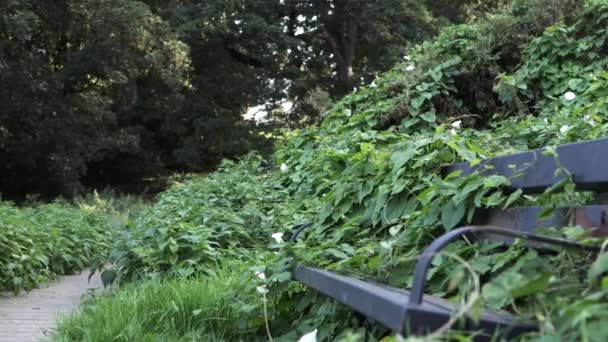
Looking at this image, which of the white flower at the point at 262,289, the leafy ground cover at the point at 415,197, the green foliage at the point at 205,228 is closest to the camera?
the leafy ground cover at the point at 415,197

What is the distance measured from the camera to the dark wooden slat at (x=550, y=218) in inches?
77.4

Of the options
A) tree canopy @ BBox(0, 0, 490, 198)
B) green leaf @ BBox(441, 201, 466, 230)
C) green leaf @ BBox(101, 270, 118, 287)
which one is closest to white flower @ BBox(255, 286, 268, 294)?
green leaf @ BBox(441, 201, 466, 230)

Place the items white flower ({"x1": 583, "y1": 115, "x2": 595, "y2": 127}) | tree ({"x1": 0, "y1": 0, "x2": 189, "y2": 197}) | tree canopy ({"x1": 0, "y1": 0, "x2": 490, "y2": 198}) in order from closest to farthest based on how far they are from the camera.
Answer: white flower ({"x1": 583, "y1": 115, "x2": 595, "y2": 127}) < tree ({"x1": 0, "y1": 0, "x2": 189, "y2": 197}) < tree canopy ({"x1": 0, "y1": 0, "x2": 490, "y2": 198})

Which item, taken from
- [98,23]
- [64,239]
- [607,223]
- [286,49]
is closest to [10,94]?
[98,23]

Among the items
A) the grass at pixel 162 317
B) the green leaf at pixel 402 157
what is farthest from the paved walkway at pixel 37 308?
the green leaf at pixel 402 157

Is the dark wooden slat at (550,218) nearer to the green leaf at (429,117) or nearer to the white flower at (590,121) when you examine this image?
the white flower at (590,121)

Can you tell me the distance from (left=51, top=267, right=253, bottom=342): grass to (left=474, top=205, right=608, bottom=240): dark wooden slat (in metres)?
1.53

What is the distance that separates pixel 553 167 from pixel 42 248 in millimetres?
6061

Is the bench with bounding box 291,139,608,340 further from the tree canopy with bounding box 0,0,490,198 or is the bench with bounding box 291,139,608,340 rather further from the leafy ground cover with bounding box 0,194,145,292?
the tree canopy with bounding box 0,0,490,198

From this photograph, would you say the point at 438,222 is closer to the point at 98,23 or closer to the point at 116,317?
the point at 116,317

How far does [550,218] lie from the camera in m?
2.15

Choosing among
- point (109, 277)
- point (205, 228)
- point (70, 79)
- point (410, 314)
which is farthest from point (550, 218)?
point (70, 79)

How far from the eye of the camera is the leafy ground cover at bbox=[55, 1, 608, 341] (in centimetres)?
187

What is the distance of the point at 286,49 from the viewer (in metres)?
25.5
